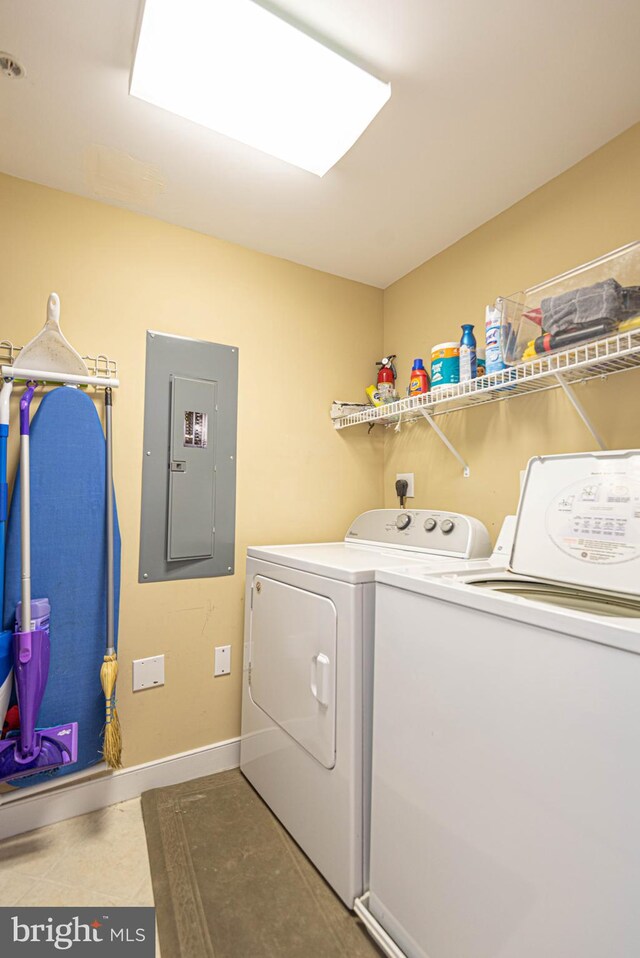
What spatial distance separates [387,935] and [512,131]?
7.76 feet

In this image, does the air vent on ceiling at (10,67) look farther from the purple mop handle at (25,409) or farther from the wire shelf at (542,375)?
the wire shelf at (542,375)

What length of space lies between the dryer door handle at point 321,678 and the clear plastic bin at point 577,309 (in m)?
1.12

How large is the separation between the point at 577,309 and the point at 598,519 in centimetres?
58

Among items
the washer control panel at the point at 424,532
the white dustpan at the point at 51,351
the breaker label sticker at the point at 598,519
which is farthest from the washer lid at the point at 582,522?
the white dustpan at the point at 51,351

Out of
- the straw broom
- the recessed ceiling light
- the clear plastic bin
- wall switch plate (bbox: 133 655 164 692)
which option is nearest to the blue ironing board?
the straw broom

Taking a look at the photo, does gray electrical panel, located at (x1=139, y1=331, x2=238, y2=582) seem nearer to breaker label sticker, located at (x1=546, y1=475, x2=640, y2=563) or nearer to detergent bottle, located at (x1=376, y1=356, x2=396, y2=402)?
detergent bottle, located at (x1=376, y1=356, x2=396, y2=402)

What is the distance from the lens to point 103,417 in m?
1.75

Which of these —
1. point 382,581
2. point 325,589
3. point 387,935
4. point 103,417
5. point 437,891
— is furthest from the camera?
point 103,417

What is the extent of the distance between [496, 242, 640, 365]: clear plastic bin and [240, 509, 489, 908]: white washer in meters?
0.67

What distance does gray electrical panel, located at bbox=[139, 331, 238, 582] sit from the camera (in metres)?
1.86

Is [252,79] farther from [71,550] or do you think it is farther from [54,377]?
[71,550]

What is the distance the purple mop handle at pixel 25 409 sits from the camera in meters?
1.54

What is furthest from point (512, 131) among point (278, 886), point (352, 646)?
point (278, 886)

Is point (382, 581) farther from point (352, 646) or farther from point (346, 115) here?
point (346, 115)
